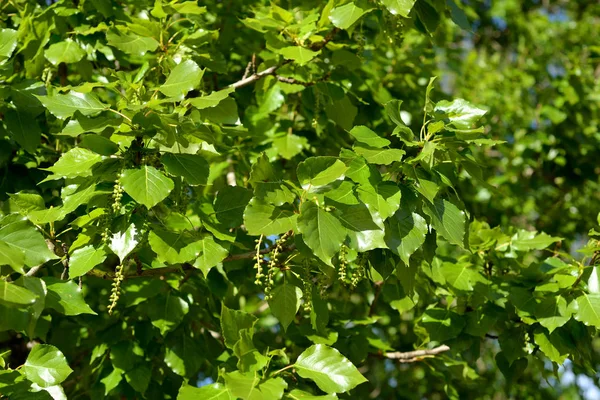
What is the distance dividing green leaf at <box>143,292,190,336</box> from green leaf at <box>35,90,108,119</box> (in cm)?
72

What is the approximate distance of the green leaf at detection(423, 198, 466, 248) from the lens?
1.65m

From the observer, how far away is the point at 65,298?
66.9 inches

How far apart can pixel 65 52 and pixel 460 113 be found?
127cm

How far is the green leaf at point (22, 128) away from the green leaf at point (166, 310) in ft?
1.96

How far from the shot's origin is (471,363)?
2645 mm

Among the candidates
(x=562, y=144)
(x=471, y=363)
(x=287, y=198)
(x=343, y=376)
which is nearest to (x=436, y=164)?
(x=287, y=198)

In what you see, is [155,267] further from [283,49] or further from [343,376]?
[283,49]

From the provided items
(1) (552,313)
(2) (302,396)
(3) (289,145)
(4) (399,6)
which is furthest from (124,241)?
(1) (552,313)

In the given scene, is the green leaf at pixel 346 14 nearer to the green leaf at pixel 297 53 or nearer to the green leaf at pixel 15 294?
the green leaf at pixel 297 53

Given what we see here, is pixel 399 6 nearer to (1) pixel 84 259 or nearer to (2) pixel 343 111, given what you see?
(2) pixel 343 111

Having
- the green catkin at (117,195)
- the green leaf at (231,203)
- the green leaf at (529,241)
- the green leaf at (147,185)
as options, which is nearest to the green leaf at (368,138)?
the green leaf at (231,203)

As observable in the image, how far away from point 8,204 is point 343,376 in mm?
1155

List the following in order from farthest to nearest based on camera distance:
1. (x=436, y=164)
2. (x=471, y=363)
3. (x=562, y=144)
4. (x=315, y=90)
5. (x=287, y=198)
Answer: (x=562, y=144) → (x=471, y=363) → (x=315, y=90) → (x=436, y=164) → (x=287, y=198)

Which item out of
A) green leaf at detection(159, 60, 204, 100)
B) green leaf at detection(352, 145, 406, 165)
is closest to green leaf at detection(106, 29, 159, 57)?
green leaf at detection(159, 60, 204, 100)
